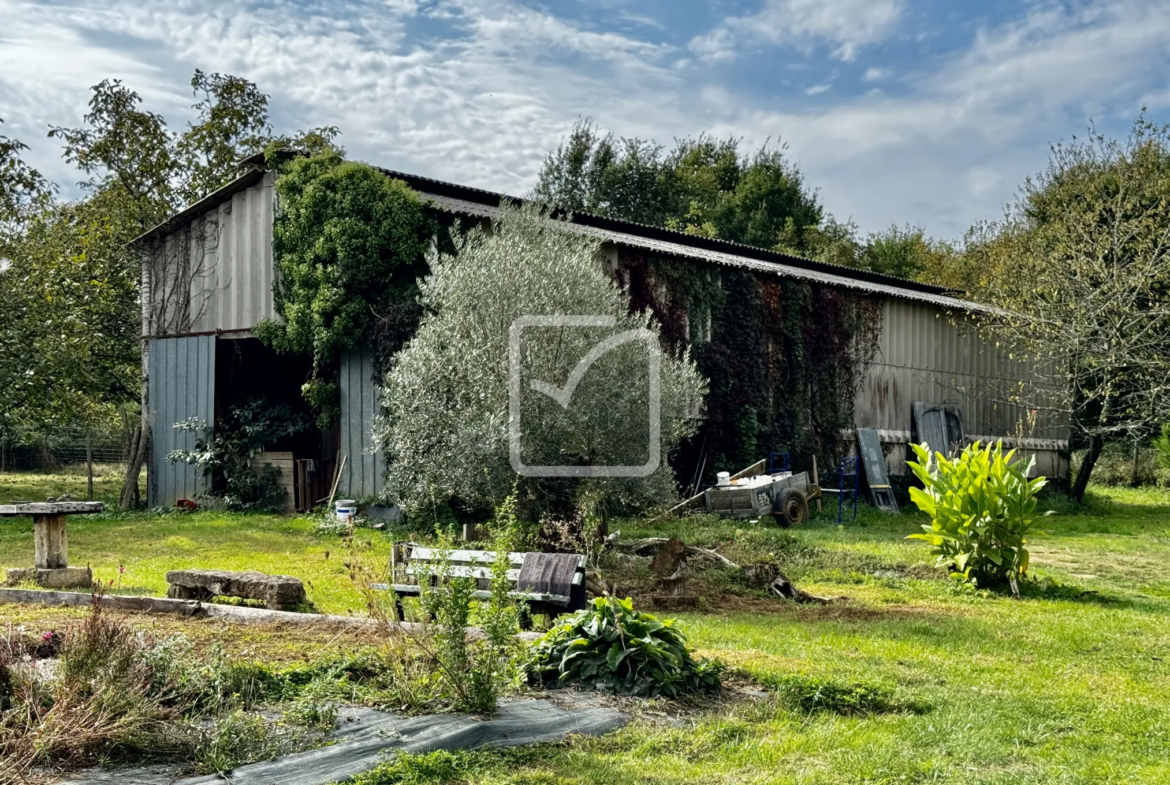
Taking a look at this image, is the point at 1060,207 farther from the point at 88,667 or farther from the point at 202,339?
the point at 88,667

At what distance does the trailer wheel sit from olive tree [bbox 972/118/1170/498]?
4.56 meters

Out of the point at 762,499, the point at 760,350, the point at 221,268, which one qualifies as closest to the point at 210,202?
the point at 221,268

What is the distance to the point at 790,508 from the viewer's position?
55.8ft

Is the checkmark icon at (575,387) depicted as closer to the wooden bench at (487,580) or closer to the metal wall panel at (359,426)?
the wooden bench at (487,580)

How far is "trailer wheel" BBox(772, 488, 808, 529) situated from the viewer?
16766mm

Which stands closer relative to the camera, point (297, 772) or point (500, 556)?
point (297, 772)

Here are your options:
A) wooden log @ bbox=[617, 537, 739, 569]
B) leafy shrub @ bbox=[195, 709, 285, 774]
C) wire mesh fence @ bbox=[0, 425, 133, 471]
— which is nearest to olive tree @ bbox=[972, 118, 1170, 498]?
wooden log @ bbox=[617, 537, 739, 569]

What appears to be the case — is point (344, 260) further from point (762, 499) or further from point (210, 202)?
point (762, 499)

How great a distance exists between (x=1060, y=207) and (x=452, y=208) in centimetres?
1508

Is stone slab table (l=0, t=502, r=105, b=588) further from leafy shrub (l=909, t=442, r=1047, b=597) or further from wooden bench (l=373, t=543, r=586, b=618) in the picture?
leafy shrub (l=909, t=442, r=1047, b=597)

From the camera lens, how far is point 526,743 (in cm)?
525

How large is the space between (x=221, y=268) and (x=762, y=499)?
1018 cm

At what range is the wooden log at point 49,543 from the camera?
10516mm

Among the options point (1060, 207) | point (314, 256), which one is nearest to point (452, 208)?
point (314, 256)
